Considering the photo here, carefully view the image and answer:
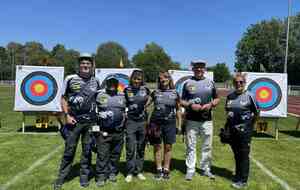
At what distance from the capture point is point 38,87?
33.9 ft

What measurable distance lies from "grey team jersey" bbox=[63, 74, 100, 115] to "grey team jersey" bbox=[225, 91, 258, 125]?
95.2 inches

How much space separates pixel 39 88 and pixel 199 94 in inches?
243

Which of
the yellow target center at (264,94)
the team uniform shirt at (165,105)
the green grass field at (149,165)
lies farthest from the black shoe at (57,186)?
the yellow target center at (264,94)

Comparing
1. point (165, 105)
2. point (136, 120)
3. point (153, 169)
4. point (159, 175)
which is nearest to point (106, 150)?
point (136, 120)

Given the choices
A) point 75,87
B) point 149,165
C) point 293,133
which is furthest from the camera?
point 293,133

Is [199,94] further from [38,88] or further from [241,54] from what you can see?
[241,54]

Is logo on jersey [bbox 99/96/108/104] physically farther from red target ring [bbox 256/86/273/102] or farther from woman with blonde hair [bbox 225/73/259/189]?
red target ring [bbox 256/86/273/102]

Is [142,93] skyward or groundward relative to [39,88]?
groundward

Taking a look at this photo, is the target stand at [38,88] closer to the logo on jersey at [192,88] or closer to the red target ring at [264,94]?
the logo on jersey at [192,88]

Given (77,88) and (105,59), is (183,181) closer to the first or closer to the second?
(77,88)

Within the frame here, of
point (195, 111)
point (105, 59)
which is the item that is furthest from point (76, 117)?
point (105, 59)

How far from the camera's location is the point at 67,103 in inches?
219

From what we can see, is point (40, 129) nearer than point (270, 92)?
No

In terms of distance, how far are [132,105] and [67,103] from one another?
1.10m
